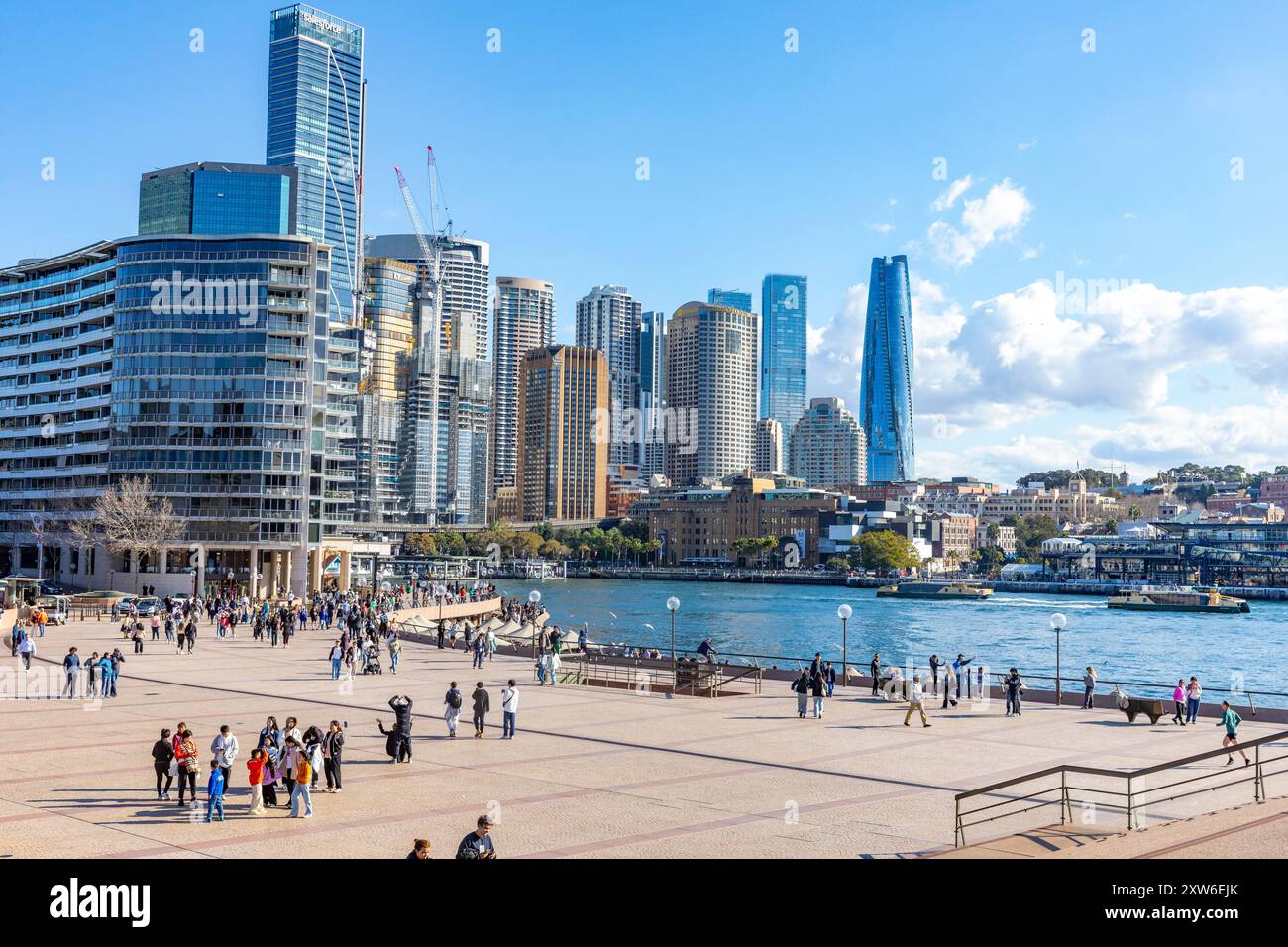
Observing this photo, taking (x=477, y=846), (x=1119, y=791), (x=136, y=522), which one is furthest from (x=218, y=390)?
(x=477, y=846)

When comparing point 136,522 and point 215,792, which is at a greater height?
point 136,522

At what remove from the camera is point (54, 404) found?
115m

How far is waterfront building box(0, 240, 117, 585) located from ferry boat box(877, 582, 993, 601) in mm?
119866

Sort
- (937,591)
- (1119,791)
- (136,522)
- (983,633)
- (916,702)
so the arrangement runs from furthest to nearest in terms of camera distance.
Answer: (937,591), (983,633), (136,522), (916,702), (1119,791)

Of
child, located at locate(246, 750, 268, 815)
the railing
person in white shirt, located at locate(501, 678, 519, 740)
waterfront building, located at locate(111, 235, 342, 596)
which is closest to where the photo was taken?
the railing

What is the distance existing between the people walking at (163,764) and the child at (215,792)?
1684 mm

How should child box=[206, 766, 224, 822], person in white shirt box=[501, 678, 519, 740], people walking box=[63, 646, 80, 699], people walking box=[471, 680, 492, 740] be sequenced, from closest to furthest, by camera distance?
→ child box=[206, 766, 224, 822], people walking box=[471, 680, 492, 740], person in white shirt box=[501, 678, 519, 740], people walking box=[63, 646, 80, 699]

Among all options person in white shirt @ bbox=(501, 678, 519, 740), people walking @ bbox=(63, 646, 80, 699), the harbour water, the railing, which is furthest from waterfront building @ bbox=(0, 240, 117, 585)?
the railing

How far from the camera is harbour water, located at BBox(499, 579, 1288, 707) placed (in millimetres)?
81750

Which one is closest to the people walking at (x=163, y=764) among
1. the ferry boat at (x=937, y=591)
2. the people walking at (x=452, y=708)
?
the people walking at (x=452, y=708)

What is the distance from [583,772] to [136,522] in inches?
3119

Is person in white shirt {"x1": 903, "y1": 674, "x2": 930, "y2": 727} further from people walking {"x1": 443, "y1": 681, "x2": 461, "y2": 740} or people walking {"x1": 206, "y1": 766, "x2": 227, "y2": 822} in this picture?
people walking {"x1": 206, "y1": 766, "x2": 227, "y2": 822}

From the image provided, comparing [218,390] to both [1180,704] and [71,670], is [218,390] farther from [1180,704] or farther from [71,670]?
[1180,704]
